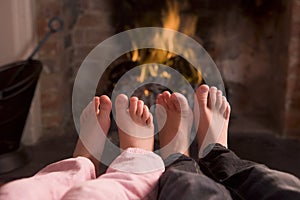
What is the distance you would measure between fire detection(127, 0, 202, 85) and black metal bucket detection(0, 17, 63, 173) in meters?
0.38

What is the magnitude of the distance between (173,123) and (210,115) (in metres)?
0.09

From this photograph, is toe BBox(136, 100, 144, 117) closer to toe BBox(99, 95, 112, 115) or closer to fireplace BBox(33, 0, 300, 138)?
toe BBox(99, 95, 112, 115)

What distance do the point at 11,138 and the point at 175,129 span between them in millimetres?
723

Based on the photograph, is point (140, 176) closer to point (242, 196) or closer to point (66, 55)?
point (242, 196)

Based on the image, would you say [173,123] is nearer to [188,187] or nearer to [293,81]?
[188,187]

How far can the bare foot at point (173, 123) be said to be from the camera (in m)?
1.31

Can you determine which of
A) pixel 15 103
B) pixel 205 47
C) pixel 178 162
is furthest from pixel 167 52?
pixel 178 162

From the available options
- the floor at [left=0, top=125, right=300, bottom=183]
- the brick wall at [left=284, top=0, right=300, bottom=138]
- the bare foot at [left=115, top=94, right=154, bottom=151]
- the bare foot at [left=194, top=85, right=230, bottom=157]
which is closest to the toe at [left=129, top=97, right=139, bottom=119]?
the bare foot at [left=115, top=94, right=154, bottom=151]

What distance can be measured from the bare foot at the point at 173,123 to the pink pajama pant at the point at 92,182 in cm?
37

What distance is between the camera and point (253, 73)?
2.39m

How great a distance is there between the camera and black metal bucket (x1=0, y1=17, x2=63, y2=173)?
1.76 m

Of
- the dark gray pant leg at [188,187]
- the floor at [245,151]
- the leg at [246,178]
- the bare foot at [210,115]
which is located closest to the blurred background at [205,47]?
the floor at [245,151]

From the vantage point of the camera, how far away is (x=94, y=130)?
4.28ft

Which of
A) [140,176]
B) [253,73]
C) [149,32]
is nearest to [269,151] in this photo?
[253,73]
